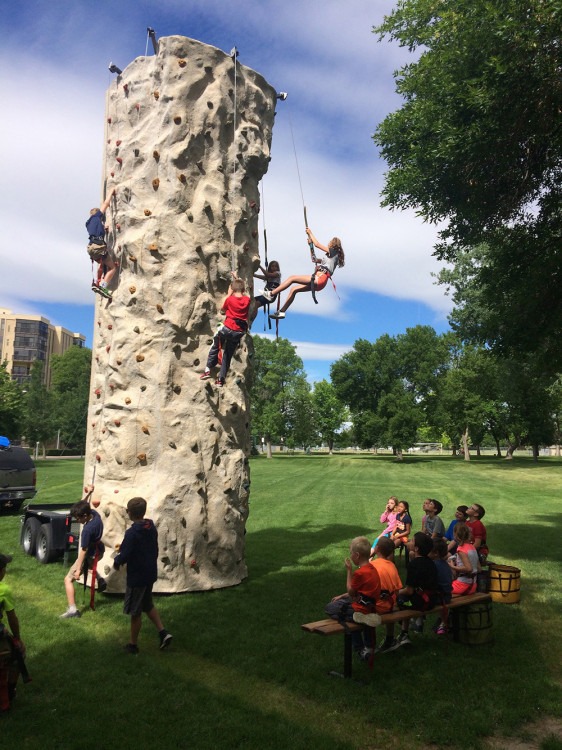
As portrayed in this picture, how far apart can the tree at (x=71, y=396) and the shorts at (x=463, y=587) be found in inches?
796

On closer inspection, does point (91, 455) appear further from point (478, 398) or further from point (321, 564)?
point (478, 398)

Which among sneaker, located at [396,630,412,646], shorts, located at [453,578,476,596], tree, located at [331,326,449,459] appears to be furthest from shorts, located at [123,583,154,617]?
tree, located at [331,326,449,459]

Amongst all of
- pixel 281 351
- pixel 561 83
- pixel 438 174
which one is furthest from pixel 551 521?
pixel 281 351

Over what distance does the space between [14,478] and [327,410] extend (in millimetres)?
62436

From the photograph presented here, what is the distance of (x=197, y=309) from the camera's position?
10.8 meters

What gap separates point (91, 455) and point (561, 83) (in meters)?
11.3

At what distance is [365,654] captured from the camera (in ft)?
23.1

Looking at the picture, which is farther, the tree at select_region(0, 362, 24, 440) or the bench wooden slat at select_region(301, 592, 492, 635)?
the tree at select_region(0, 362, 24, 440)

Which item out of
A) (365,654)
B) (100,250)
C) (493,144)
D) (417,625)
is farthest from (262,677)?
(493,144)

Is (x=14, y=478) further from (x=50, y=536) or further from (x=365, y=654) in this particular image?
(x=365, y=654)

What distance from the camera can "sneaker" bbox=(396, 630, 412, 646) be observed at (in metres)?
7.65

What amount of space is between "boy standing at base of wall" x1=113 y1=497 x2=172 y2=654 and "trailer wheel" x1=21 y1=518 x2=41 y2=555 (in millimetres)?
6360

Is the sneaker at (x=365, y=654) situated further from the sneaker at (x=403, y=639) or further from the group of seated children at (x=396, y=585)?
the sneaker at (x=403, y=639)

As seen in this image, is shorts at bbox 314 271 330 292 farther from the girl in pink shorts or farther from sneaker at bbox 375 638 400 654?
sneaker at bbox 375 638 400 654
